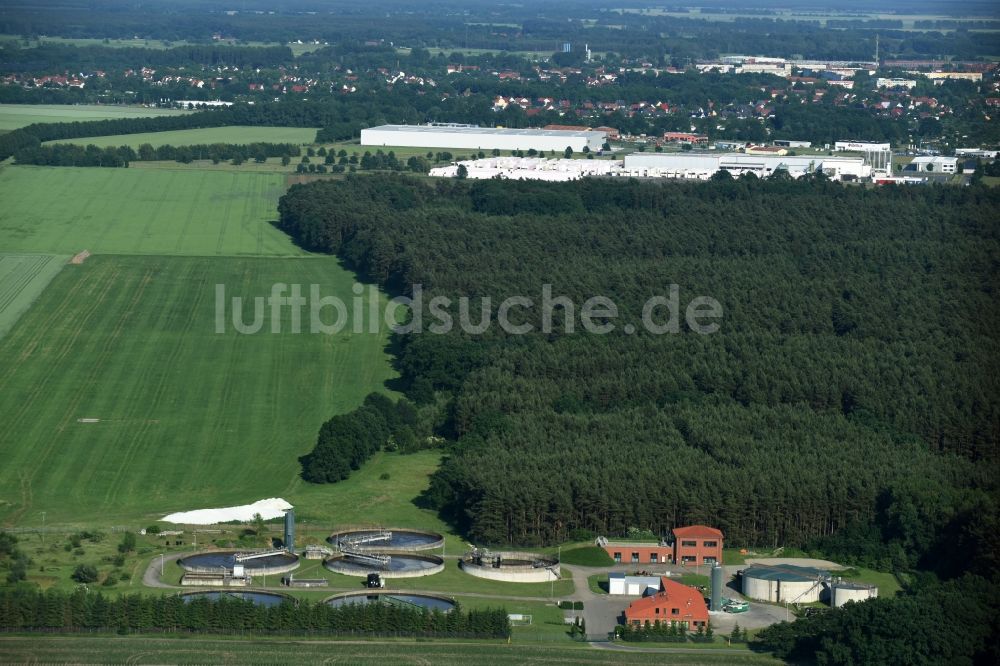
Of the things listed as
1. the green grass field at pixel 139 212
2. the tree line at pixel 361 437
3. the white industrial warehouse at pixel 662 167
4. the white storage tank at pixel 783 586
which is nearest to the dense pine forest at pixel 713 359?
the tree line at pixel 361 437

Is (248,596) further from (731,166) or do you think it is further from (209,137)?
(209,137)

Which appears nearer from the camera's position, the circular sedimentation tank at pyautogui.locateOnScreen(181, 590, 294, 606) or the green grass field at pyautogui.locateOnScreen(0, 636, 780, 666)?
the green grass field at pyautogui.locateOnScreen(0, 636, 780, 666)

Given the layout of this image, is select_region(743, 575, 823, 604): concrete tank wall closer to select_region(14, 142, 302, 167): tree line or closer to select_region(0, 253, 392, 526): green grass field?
select_region(0, 253, 392, 526): green grass field

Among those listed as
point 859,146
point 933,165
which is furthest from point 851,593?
point 859,146

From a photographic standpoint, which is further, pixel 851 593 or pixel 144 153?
pixel 144 153

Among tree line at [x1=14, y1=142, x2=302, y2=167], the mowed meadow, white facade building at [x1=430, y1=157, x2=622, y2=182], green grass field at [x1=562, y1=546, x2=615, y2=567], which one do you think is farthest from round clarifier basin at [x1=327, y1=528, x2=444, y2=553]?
tree line at [x1=14, y1=142, x2=302, y2=167]

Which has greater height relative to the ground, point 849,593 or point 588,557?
point 849,593

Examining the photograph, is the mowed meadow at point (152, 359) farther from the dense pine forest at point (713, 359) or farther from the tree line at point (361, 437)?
the dense pine forest at point (713, 359)
